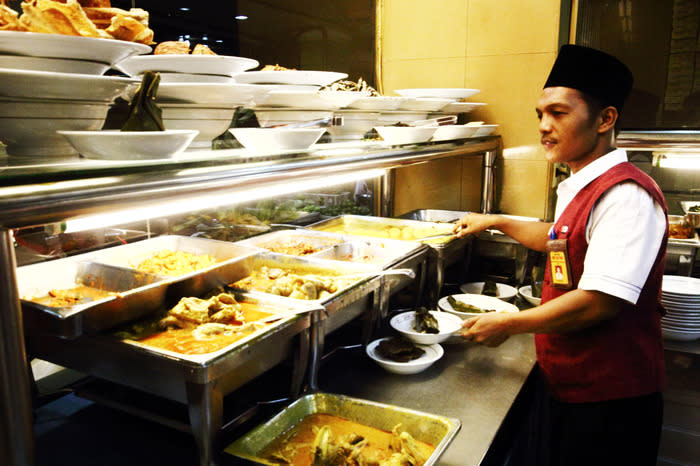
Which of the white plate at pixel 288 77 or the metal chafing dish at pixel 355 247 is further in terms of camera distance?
the metal chafing dish at pixel 355 247

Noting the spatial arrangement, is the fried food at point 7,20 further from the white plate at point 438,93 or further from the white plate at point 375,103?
the white plate at point 438,93

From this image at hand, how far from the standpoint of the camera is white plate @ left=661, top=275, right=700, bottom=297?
303 centimetres

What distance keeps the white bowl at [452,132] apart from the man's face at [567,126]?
3.38ft

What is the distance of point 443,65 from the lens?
4.23 metres

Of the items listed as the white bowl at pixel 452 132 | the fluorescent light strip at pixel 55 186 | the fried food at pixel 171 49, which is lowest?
the fluorescent light strip at pixel 55 186

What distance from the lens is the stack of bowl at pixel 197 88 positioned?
1.49 m

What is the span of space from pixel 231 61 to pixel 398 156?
1.06 metres

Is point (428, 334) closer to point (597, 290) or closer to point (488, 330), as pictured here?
point (488, 330)

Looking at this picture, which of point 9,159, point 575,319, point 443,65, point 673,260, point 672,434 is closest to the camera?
point 9,159

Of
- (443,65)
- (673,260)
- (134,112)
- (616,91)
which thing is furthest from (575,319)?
(443,65)

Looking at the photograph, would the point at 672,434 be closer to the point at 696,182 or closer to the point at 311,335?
the point at 696,182

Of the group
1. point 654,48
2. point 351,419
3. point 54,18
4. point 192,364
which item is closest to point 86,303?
point 192,364

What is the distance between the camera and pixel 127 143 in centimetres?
123

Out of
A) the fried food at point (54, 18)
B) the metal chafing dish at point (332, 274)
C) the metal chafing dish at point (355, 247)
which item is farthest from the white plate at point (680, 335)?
the fried food at point (54, 18)
